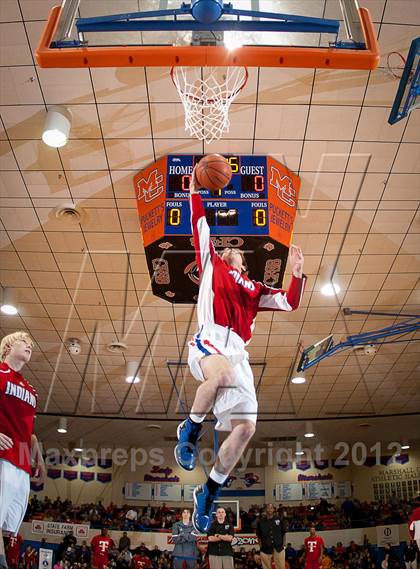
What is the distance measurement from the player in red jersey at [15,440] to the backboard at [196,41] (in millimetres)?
1959

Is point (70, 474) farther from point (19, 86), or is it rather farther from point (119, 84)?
point (119, 84)

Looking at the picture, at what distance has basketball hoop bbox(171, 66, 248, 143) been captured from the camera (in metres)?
5.84

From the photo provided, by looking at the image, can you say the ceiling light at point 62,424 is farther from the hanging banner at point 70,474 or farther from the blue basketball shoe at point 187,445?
the blue basketball shoe at point 187,445

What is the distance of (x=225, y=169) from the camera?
335 centimetres

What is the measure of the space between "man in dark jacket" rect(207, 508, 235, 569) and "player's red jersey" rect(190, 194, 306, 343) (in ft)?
21.4

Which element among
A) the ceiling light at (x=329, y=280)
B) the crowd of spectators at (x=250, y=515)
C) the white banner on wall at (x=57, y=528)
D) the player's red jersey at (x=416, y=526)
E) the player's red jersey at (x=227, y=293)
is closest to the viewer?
the player's red jersey at (x=227, y=293)

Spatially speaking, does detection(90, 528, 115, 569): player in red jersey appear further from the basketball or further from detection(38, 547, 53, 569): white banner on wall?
the basketball

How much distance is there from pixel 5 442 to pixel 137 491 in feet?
72.3

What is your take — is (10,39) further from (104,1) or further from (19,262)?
(19,262)

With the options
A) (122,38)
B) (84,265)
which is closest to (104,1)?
(122,38)

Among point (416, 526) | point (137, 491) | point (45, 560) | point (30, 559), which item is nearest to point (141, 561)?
point (30, 559)

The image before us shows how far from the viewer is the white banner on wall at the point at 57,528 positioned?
1544 cm

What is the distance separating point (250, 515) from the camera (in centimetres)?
2067

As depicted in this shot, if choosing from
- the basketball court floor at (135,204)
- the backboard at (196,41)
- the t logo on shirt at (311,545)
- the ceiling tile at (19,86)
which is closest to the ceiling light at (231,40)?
the backboard at (196,41)
